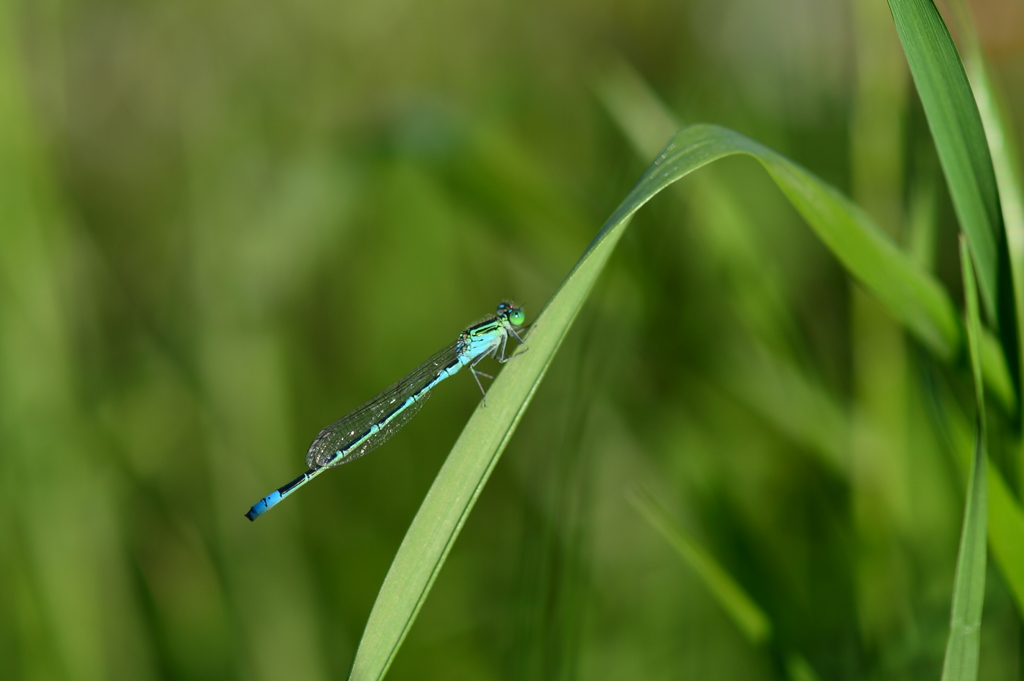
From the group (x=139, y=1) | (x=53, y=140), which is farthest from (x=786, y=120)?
(x=139, y=1)

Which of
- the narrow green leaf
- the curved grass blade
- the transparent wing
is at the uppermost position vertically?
the transparent wing

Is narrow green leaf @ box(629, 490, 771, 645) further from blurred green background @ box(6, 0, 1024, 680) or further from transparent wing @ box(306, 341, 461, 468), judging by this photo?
transparent wing @ box(306, 341, 461, 468)

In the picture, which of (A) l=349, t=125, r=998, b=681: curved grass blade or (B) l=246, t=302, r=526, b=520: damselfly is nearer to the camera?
(A) l=349, t=125, r=998, b=681: curved grass blade

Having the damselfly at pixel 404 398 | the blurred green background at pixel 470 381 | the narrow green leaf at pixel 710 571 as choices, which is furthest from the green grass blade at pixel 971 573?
the damselfly at pixel 404 398

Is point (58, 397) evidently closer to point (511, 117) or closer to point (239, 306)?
point (239, 306)

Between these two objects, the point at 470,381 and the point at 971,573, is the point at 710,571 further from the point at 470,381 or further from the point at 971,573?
the point at 470,381

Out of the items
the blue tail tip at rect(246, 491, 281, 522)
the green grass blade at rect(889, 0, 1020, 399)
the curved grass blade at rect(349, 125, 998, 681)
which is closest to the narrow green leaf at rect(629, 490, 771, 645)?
the curved grass blade at rect(349, 125, 998, 681)
